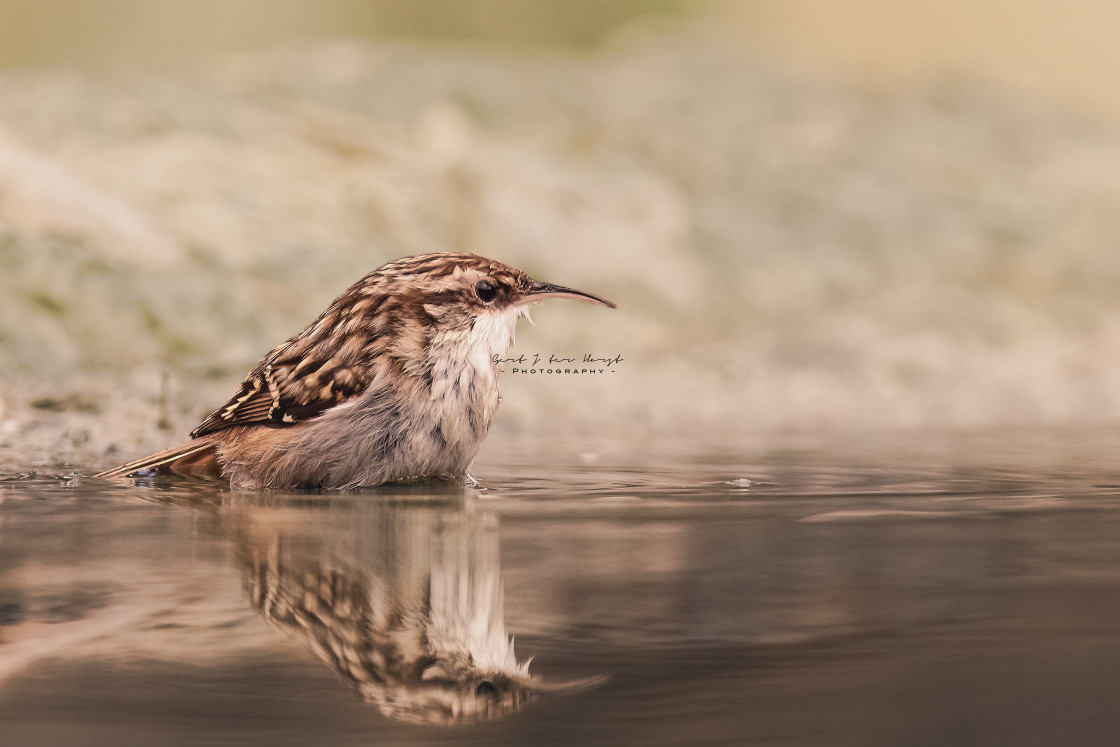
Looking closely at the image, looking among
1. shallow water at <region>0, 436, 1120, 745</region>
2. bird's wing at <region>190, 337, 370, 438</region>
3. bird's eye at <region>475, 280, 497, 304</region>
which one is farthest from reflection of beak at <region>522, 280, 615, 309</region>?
shallow water at <region>0, 436, 1120, 745</region>

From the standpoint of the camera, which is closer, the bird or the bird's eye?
the bird

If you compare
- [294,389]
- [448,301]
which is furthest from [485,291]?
[294,389]

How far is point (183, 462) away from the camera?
4410 millimetres

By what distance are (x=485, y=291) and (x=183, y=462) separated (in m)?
1.19

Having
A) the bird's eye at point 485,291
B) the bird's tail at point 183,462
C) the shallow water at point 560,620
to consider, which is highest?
the bird's eye at point 485,291

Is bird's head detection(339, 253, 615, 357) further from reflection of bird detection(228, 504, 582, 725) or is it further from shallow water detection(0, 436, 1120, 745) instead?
reflection of bird detection(228, 504, 582, 725)

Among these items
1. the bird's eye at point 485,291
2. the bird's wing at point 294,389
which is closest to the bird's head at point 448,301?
the bird's eye at point 485,291

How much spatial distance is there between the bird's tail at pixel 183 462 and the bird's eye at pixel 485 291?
104 centimetres

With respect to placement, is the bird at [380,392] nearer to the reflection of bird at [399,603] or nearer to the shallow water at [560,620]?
the shallow water at [560,620]

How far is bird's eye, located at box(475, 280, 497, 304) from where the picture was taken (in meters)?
4.33

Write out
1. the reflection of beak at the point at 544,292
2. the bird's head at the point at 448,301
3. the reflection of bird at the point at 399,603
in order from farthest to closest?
the reflection of beak at the point at 544,292 < the bird's head at the point at 448,301 < the reflection of bird at the point at 399,603

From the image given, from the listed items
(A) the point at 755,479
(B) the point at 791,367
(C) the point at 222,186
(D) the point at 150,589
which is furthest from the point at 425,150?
(D) the point at 150,589

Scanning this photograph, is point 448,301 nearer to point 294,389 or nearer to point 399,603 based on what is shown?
point 294,389

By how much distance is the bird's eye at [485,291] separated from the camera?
433cm
